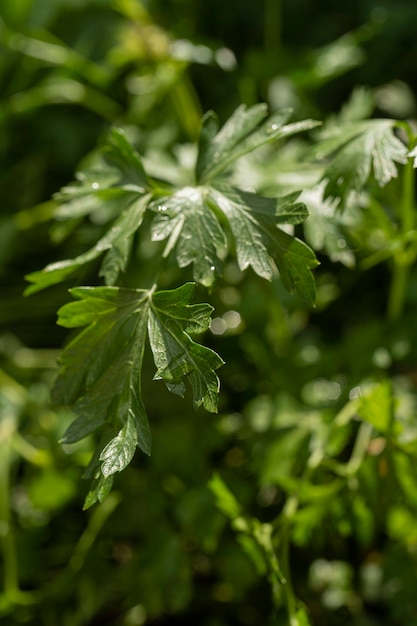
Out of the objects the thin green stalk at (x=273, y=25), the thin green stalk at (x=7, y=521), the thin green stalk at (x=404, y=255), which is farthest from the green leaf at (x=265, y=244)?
the thin green stalk at (x=273, y=25)

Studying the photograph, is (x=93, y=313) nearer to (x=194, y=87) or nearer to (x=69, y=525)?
(x=69, y=525)

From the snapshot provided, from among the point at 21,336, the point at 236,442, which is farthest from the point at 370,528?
the point at 21,336

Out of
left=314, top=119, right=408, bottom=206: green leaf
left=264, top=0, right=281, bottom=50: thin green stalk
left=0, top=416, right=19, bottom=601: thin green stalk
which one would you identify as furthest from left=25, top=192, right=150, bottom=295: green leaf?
left=264, top=0, right=281, bottom=50: thin green stalk

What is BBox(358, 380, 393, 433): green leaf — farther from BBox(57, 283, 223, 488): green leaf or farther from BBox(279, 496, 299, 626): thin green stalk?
BBox(57, 283, 223, 488): green leaf

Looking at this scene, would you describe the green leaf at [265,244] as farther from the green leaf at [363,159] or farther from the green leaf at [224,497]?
the green leaf at [224,497]

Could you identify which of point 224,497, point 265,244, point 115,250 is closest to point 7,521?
point 224,497

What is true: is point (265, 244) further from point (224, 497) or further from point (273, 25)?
point (273, 25)
